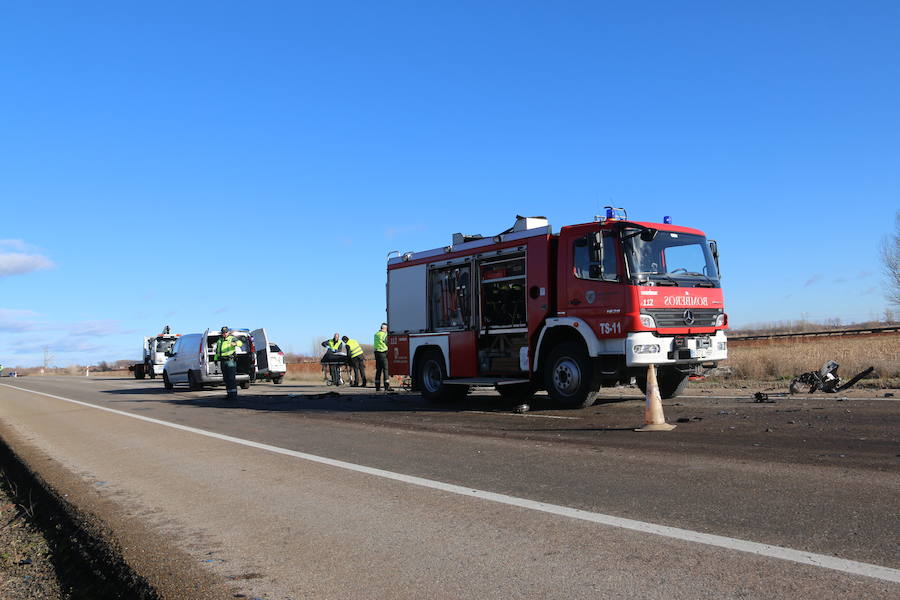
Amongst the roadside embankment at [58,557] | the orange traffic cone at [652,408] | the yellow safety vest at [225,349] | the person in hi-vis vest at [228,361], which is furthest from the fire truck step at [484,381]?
the roadside embankment at [58,557]

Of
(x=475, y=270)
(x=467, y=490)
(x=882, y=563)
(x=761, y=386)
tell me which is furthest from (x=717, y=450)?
(x=761, y=386)

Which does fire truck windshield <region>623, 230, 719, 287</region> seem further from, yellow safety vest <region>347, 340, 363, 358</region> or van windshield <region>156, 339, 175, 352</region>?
van windshield <region>156, 339, 175, 352</region>

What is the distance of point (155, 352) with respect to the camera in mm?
43500

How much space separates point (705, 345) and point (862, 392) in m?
3.00

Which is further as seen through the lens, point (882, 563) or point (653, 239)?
point (653, 239)

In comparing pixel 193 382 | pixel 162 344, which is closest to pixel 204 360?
pixel 193 382

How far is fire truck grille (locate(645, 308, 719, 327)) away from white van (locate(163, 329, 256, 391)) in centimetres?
1436

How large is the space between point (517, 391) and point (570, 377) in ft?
9.22

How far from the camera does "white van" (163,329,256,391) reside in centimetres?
2380

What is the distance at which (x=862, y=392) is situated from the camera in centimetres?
1271

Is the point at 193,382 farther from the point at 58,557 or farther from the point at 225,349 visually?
the point at 58,557

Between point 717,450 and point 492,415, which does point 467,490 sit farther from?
point 492,415

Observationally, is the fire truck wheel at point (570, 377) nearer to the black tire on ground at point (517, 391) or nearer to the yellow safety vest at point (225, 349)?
the black tire on ground at point (517, 391)

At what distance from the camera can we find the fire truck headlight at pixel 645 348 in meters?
11.2
